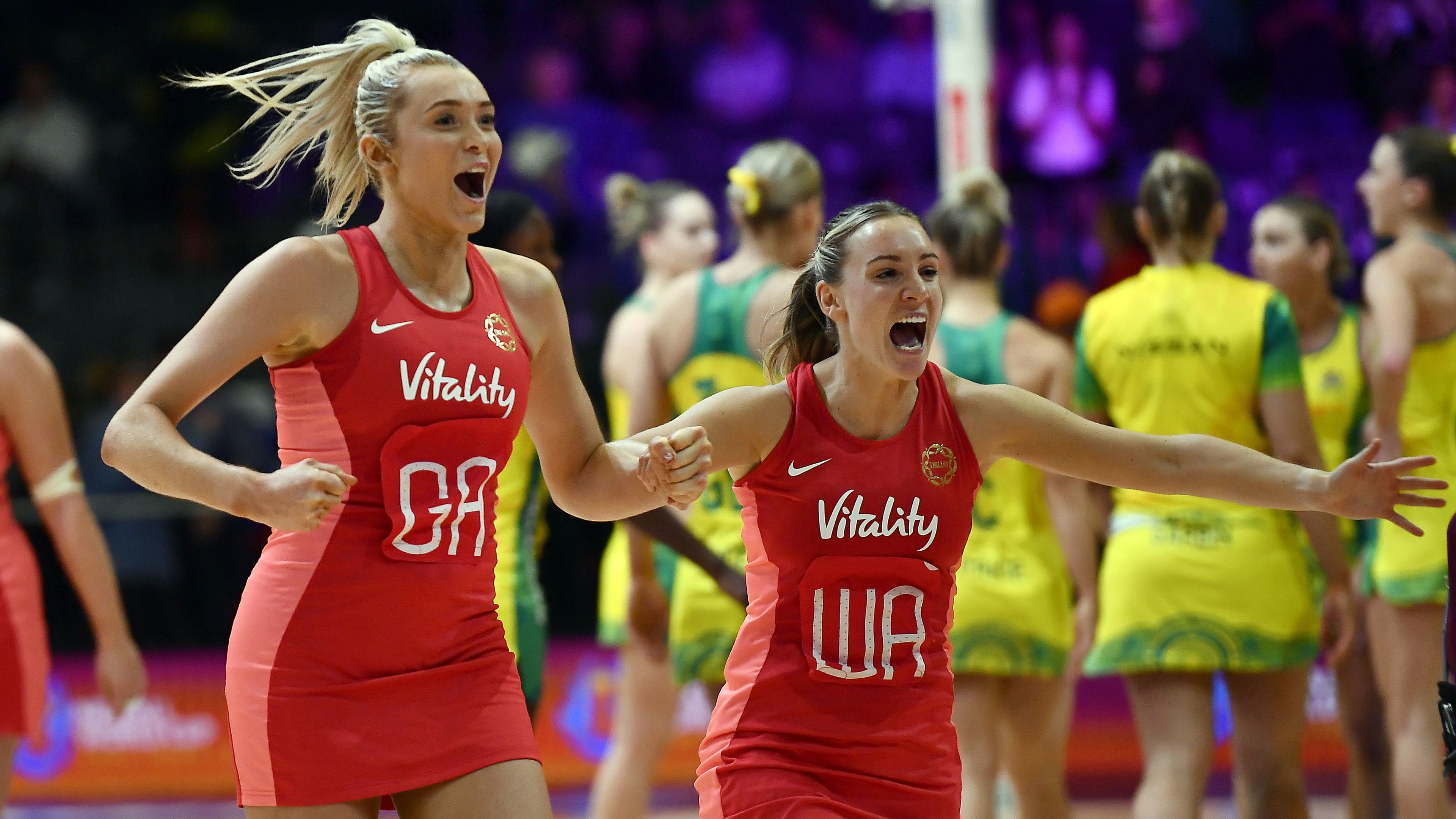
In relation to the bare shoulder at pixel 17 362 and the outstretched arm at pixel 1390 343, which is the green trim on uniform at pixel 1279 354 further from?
the bare shoulder at pixel 17 362

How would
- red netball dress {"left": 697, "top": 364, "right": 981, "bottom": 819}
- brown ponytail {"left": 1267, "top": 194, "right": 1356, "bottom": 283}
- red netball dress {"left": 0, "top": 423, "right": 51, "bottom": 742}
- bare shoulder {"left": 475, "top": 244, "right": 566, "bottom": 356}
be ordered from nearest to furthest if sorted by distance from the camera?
1. red netball dress {"left": 697, "top": 364, "right": 981, "bottom": 819}
2. bare shoulder {"left": 475, "top": 244, "right": 566, "bottom": 356}
3. red netball dress {"left": 0, "top": 423, "right": 51, "bottom": 742}
4. brown ponytail {"left": 1267, "top": 194, "right": 1356, "bottom": 283}

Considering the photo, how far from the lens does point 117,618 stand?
4465 mm

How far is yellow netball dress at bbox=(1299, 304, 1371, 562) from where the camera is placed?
18.5 ft

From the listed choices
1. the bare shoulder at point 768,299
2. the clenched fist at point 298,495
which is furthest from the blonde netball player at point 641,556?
the clenched fist at point 298,495

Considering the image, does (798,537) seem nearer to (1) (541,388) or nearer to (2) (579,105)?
(1) (541,388)

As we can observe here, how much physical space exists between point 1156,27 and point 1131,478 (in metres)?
8.07

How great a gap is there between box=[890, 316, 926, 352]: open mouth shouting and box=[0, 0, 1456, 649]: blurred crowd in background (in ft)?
19.8

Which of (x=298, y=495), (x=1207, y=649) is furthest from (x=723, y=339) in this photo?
(x=298, y=495)

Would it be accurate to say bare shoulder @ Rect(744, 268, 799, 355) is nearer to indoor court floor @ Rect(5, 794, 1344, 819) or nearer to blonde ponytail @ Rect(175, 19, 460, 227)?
blonde ponytail @ Rect(175, 19, 460, 227)

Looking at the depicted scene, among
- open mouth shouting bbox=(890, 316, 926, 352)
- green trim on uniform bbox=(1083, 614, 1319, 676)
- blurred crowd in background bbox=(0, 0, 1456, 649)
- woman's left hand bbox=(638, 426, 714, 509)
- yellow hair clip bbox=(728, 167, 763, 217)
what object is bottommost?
green trim on uniform bbox=(1083, 614, 1319, 676)

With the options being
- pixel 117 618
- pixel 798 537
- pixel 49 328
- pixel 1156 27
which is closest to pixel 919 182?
pixel 1156 27

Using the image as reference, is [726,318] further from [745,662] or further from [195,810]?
[195,810]

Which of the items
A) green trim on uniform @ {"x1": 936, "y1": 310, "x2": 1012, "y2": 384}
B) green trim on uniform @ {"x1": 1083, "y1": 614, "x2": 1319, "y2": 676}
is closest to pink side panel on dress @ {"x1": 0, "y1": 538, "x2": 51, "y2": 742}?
green trim on uniform @ {"x1": 936, "y1": 310, "x2": 1012, "y2": 384}

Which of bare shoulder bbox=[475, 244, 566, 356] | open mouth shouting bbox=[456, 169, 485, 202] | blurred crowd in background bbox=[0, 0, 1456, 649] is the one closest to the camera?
open mouth shouting bbox=[456, 169, 485, 202]
